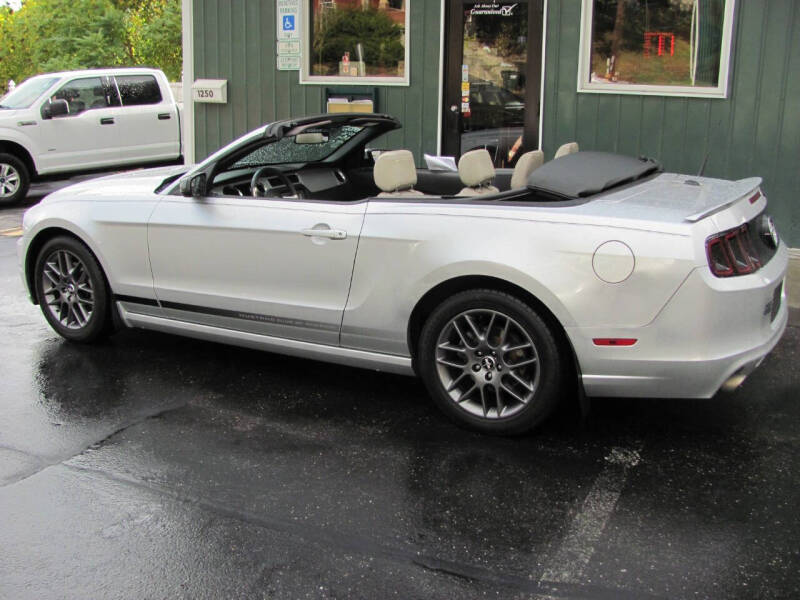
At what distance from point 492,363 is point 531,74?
217 inches

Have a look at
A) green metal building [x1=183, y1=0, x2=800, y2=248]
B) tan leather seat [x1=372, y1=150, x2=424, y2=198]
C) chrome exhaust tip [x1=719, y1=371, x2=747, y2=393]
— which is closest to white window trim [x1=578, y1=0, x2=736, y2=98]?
green metal building [x1=183, y1=0, x2=800, y2=248]

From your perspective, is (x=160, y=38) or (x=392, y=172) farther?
(x=160, y=38)

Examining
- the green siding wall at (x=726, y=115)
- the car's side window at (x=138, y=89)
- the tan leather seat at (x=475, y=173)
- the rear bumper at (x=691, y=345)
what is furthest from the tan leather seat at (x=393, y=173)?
the car's side window at (x=138, y=89)

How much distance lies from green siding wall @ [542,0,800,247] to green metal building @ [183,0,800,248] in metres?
0.01

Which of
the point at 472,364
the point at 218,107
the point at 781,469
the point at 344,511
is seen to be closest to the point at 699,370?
the point at 781,469

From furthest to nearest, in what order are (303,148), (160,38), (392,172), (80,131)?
1. (160,38)
2. (80,131)
3. (303,148)
4. (392,172)

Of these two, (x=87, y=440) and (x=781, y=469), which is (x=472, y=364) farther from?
(x=87, y=440)

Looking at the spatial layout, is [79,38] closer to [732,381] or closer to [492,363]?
[492,363]

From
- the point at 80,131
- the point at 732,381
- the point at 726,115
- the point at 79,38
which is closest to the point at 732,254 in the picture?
the point at 732,381

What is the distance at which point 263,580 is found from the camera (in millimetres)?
3195

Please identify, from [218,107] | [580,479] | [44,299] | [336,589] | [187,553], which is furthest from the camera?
[218,107]

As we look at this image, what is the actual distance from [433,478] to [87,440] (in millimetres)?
1741

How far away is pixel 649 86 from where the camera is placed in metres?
8.57

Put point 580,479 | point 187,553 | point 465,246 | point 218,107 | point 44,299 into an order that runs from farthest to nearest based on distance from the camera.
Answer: point 218,107 < point 44,299 < point 465,246 < point 580,479 < point 187,553
